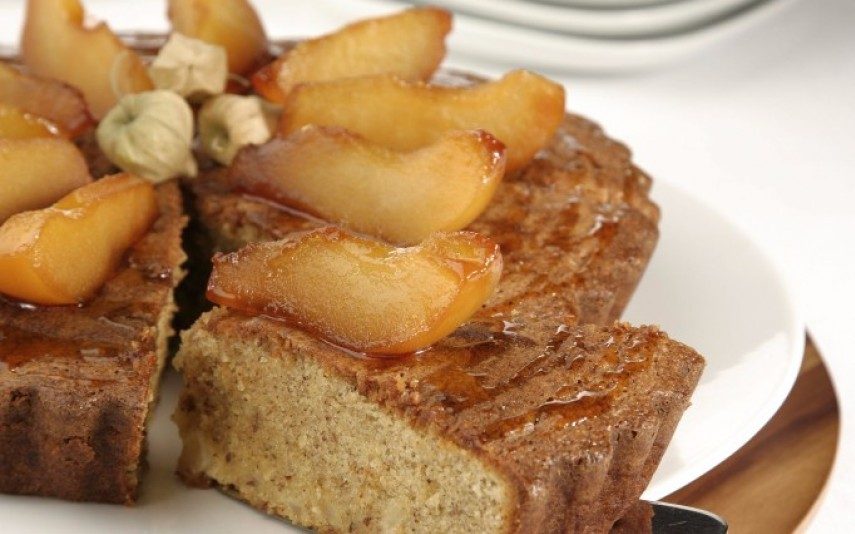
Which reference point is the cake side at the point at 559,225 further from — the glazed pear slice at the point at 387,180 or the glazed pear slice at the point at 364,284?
the glazed pear slice at the point at 364,284

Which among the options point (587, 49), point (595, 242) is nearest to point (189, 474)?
point (595, 242)

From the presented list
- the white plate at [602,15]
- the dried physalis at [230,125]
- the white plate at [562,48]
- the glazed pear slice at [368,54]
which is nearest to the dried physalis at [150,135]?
the dried physalis at [230,125]

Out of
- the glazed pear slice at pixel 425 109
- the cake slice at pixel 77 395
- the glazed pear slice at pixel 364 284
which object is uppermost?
the glazed pear slice at pixel 425 109

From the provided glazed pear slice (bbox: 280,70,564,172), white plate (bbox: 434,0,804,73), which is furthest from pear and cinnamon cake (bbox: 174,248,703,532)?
white plate (bbox: 434,0,804,73)

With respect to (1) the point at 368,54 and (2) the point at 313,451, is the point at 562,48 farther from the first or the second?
(2) the point at 313,451

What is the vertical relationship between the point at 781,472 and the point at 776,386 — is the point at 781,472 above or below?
below

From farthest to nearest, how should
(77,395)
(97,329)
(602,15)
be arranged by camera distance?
(602,15), (97,329), (77,395)

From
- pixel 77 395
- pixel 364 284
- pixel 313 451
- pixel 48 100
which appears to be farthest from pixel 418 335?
pixel 48 100
